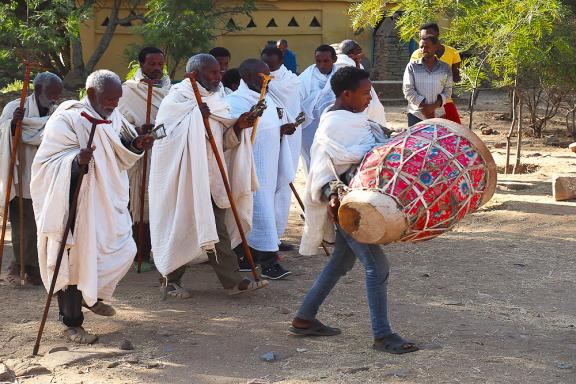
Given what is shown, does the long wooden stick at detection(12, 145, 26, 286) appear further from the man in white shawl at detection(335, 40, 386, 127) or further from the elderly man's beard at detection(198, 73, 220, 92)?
the man in white shawl at detection(335, 40, 386, 127)

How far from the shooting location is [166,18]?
18.4 meters

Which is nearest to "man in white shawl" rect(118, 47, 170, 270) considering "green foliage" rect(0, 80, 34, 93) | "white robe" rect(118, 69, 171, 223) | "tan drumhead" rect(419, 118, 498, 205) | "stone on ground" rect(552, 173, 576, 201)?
"white robe" rect(118, 69, 171, 223)

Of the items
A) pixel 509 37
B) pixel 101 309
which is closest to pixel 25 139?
pixel 101 309

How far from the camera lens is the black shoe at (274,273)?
8242mm

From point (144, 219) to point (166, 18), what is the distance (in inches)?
406

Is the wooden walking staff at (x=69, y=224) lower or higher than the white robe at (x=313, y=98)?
lower

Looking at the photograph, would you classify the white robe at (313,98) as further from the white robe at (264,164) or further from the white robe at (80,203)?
the white robe at (80,203)

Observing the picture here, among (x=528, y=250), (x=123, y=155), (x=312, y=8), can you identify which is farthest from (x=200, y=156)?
(x=312, y=8)

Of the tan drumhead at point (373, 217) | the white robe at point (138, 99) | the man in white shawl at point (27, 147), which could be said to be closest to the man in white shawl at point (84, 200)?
the man in white shawl at point (27, 147)

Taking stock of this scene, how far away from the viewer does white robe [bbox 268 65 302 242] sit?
8.80 metres

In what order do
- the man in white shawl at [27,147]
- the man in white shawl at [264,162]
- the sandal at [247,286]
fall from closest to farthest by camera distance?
the sandal at [247,286], the man in white shawl at [27,147], the man in white shawl at [264,162]

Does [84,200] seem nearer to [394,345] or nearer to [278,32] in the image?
[394,345]

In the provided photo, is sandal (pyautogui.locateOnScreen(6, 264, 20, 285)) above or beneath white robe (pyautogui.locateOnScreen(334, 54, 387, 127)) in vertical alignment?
beneath

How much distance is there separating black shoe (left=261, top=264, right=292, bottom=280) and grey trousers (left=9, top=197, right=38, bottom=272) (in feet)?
6.28
